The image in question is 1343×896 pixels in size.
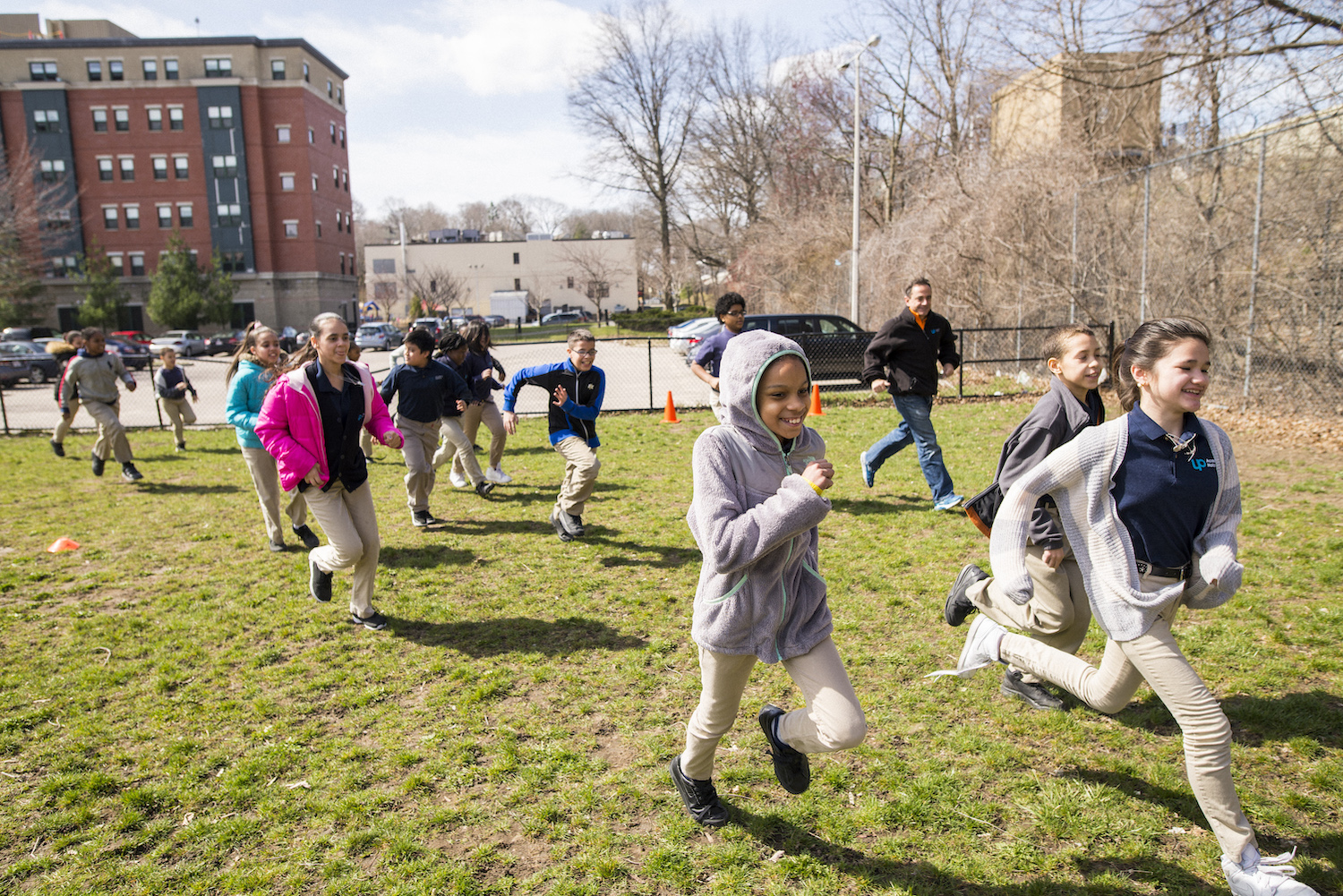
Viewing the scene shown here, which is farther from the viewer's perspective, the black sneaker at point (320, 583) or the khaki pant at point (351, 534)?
the black sneaker at point (320, 583)

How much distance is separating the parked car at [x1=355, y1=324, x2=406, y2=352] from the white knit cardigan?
44.8 metres

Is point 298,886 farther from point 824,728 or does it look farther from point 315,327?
point 315,327

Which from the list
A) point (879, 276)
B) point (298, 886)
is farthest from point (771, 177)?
point (298, 886)

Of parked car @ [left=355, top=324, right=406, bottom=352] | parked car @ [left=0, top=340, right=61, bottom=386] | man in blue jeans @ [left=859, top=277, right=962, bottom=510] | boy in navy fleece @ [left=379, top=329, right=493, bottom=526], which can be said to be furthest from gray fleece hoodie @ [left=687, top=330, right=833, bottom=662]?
parked car @ [left=355, top=324, right=406, bottom=352]

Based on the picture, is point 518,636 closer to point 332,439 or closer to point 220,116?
point 332,439

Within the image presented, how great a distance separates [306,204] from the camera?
61.1 metres

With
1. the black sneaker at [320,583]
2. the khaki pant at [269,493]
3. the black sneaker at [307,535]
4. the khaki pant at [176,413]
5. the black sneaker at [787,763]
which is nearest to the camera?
the black sneaker at [787,763]

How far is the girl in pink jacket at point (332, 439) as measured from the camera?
4.98m

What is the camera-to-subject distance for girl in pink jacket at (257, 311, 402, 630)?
4.98 m

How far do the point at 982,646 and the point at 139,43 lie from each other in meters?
72.8

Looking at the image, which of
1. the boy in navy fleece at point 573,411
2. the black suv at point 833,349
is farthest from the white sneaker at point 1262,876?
the black suv at point 833,349

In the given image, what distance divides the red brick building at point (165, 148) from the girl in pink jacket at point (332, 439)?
62.9 meters

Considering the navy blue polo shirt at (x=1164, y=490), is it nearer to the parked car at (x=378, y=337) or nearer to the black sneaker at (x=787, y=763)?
the black sneaker at (x=787, y=763)

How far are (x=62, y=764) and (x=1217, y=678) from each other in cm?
601
